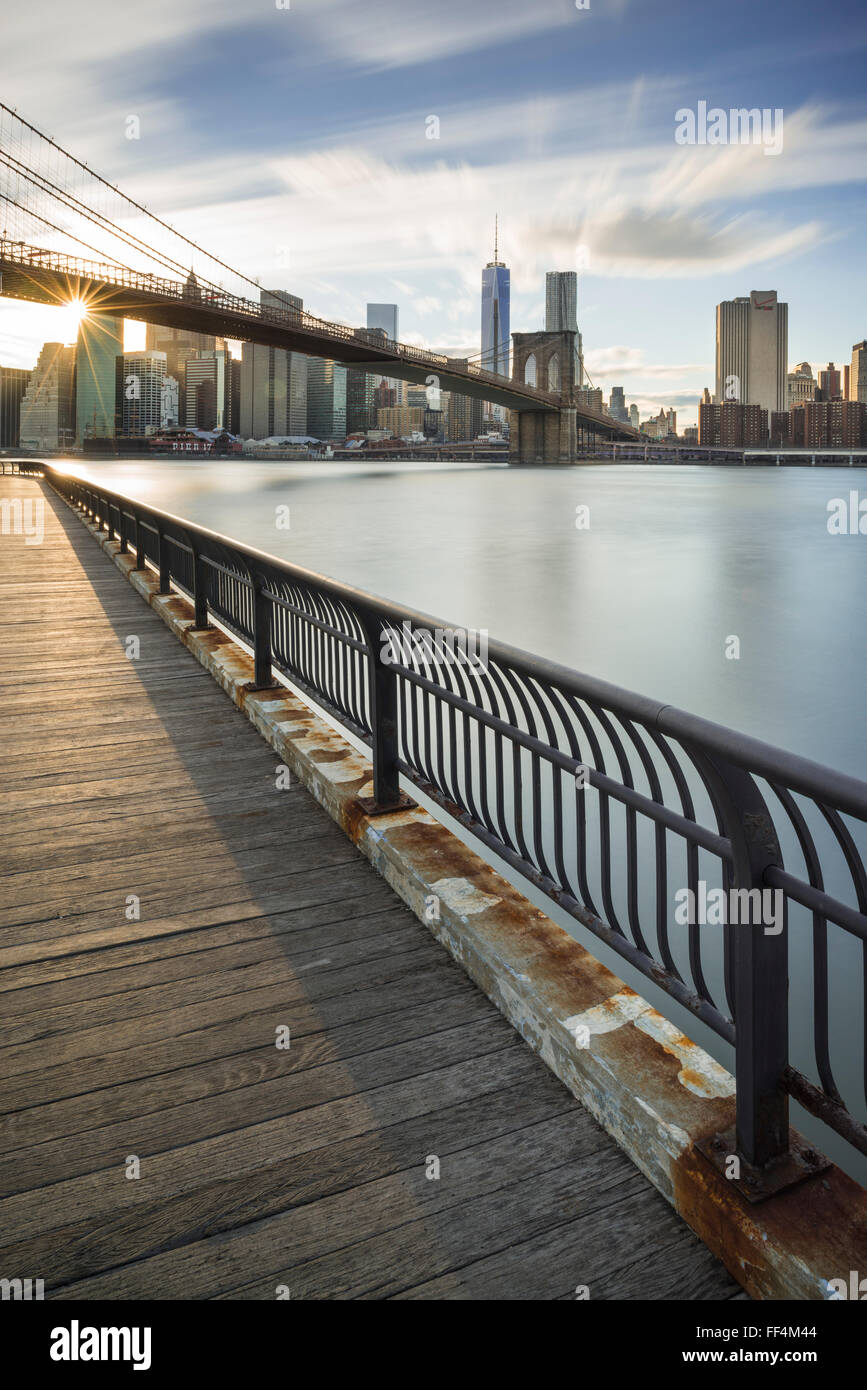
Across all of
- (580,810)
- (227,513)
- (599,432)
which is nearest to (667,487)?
(599,432)

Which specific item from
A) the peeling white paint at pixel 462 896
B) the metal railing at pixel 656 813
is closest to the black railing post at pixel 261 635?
the metal railing at pixel 656 813

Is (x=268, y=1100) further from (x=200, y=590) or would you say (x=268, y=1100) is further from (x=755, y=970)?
(x=200, y=590)

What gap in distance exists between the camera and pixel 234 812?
393 centimetres

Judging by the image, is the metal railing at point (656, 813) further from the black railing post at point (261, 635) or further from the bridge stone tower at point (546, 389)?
the bridge stone tower at point (546, 389)

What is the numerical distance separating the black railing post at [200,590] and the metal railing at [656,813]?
102 centimetres

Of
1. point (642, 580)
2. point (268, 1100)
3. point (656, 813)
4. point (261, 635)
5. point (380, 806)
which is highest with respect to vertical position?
point (642, 580)

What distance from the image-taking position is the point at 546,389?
92.1m

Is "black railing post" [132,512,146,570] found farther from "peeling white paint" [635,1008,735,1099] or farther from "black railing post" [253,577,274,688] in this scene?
"peeling white paint" [635,1008,735,1099]

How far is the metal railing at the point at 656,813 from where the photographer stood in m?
1.62

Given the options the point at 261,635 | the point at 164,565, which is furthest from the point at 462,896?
the point at 164,565

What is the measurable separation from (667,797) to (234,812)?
14.6 feet

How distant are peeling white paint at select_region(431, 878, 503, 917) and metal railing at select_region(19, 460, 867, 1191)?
13cm

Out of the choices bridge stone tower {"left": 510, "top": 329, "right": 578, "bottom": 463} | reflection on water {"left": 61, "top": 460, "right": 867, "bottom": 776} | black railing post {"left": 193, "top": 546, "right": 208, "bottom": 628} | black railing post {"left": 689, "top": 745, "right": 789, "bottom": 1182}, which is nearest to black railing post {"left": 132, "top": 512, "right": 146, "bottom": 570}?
black railing post {"left": 193, "top": 546, "right": 208, "bottom": 628}

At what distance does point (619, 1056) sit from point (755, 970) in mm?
527
